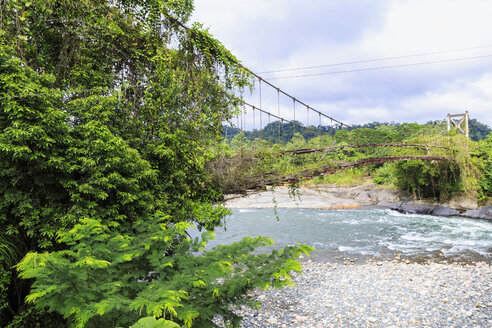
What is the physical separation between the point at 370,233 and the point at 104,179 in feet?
32.3

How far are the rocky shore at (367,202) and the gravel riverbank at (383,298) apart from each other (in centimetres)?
561

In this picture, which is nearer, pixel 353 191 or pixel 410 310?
pixel 410 310

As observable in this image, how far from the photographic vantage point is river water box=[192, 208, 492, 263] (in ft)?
25.4

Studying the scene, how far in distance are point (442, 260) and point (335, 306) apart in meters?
4.35

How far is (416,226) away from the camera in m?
11.0

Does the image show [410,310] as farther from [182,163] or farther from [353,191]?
[353,191]

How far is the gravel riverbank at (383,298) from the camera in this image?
13.1 feet

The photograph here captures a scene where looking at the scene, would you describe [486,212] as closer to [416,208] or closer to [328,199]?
[416,208]

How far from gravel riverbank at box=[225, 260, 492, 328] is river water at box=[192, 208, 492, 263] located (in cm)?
120

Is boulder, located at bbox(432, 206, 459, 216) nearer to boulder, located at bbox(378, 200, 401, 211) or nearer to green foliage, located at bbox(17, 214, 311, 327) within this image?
boulder, located at bbox(378, 200, 401, 211)

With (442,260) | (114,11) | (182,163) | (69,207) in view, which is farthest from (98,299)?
(442,260)

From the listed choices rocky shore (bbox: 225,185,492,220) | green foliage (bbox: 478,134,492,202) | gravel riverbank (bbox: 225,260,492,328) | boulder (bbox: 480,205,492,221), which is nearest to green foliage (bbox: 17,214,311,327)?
gravel riverbank (bbox: 225,260,492,328)

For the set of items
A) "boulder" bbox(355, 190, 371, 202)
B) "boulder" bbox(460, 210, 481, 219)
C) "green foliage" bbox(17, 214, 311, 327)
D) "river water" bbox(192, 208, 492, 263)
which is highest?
"green foliage" bbox(17, 214, 311, 327)

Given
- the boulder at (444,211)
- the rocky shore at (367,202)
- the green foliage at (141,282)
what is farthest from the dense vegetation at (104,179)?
the boulder at (444,211)
